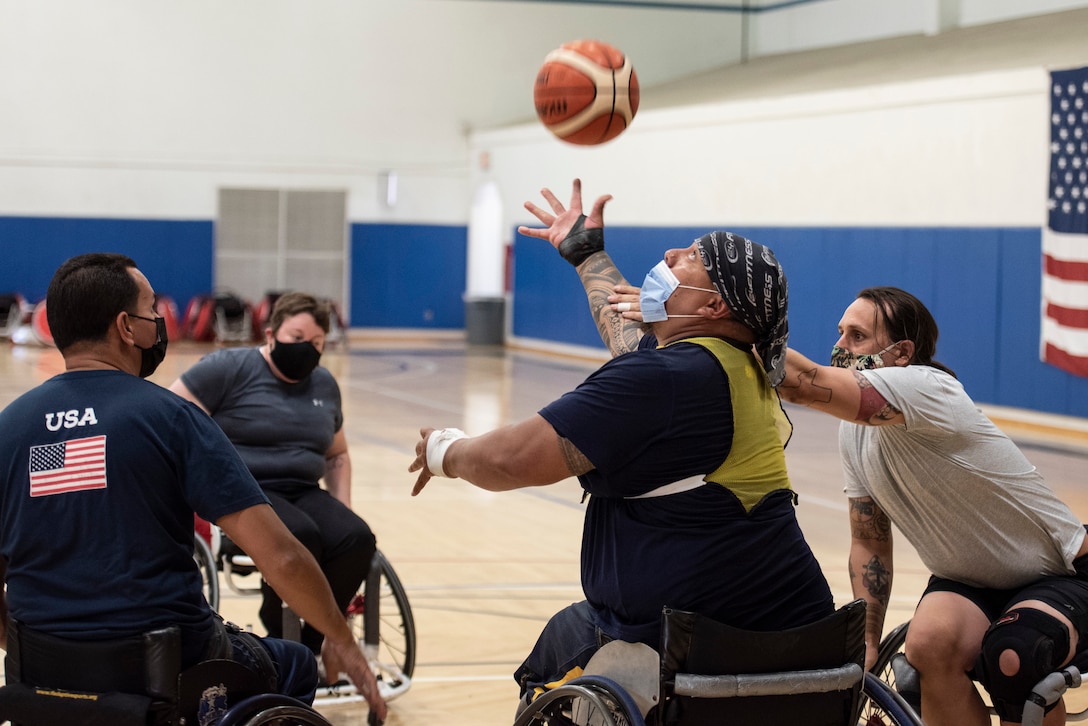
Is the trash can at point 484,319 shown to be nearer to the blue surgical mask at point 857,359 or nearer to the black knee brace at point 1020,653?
the blue surgical mask at point 857,359

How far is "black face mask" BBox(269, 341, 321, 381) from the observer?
4.55m

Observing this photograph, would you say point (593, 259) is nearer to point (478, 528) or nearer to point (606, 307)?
point (606, 307)

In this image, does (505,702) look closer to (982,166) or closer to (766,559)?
(766,559)

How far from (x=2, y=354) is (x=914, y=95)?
1130cm

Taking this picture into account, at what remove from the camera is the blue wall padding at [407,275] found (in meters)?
20.5

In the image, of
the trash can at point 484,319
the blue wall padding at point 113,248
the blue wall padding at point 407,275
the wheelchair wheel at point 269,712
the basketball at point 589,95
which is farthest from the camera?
the blue wall padding at point 407,275

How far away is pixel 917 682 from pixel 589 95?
110 inches

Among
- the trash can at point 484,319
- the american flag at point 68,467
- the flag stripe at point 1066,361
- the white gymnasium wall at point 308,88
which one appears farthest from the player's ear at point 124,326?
the trash can at point 484,319

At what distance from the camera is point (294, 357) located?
4551 mm

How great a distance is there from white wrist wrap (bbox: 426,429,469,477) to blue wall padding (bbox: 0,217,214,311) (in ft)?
55.4

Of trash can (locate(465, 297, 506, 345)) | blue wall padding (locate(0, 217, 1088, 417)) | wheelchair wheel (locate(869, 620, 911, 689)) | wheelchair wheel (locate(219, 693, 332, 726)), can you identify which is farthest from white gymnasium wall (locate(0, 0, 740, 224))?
wheelchair wheel (locate(219, 693, 332, 726))

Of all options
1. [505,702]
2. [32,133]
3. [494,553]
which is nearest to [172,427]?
[505,702]

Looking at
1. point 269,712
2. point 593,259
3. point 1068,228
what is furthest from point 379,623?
point 1068,228

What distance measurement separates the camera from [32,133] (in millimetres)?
18625
